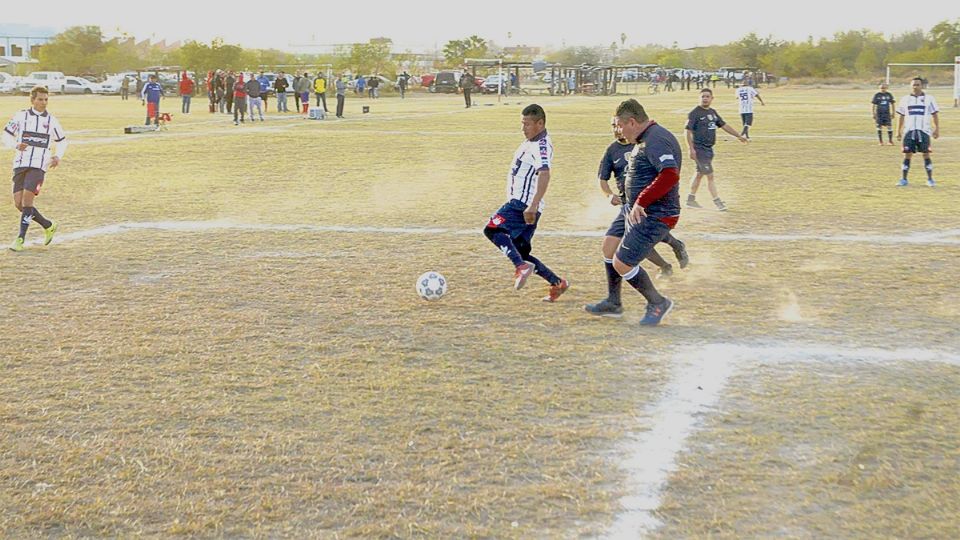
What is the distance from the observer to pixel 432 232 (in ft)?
42.4

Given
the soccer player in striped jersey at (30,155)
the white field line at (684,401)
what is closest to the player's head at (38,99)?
the soccer player in striped jersey at (30,155)

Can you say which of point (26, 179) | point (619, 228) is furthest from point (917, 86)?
point (26, 179)

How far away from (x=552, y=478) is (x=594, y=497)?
280 millimetres

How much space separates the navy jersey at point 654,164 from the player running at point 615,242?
0.93 feet

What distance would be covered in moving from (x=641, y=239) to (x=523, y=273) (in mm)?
1597

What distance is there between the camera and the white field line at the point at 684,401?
16.0 feet

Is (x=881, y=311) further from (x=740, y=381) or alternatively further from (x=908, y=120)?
(x=908, y=120)

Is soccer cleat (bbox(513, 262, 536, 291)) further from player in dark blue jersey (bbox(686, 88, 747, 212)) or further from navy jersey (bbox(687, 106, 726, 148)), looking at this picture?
navy jersey (bbox(687, 106, 726, 148))

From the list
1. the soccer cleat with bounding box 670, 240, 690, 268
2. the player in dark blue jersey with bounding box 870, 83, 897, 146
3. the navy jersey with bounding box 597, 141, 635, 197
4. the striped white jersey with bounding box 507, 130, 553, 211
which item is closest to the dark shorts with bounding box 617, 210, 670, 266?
the striped white jersey with bounding box 507, 130, 553, 211

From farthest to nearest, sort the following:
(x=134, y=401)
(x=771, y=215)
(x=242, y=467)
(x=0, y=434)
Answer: (x=771, y=215)
(x=134, y=401)
(x=0, y=434)
(x=242, y=467)

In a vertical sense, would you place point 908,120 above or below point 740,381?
above

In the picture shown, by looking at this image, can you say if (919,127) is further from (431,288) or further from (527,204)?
(431,288)

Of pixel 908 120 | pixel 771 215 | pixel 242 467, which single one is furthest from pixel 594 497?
pixel 908 120

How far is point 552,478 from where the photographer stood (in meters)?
5.18
